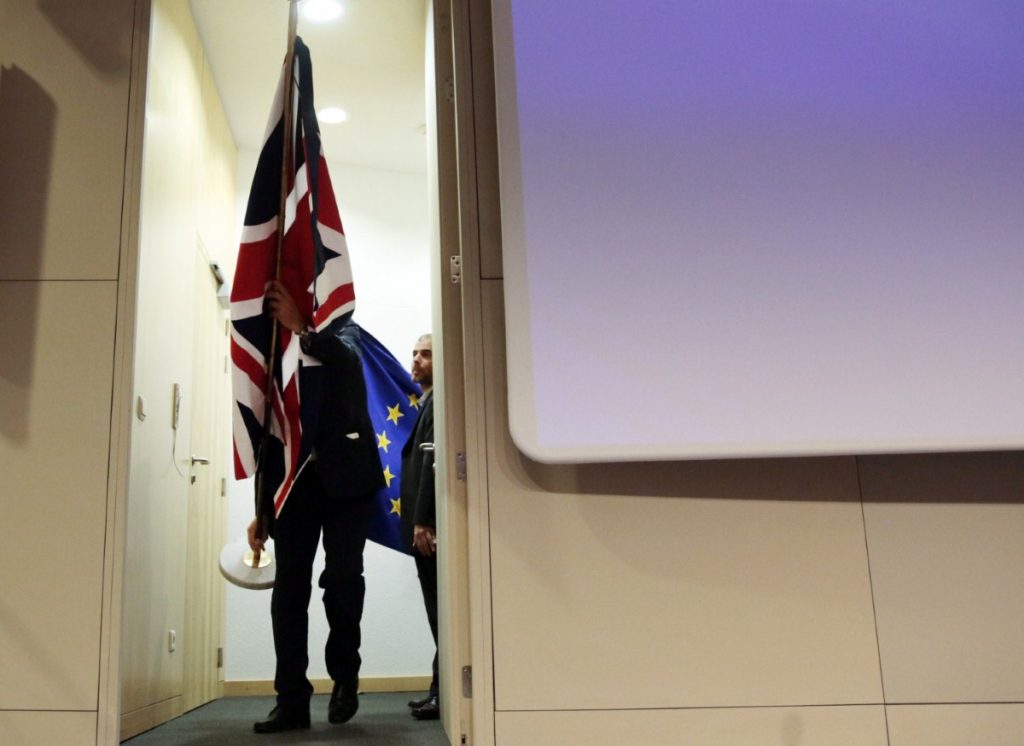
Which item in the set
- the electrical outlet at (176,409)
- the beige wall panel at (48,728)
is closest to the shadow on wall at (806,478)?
the beige wall panel at (48,728)

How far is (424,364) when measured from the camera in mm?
3473

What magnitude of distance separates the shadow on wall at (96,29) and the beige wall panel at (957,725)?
89.2 inches

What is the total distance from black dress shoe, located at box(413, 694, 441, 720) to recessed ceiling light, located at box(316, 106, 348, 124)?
8.42ft

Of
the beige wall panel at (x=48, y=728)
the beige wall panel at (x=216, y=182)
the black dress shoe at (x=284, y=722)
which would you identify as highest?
the beige wall panel at (x=216, y=182)

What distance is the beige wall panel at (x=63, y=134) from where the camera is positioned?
7.30 feet

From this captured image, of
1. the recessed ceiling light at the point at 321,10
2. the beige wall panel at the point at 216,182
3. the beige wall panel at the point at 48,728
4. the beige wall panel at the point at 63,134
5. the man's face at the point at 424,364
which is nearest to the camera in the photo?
the beige wall panel at the point at 48,728

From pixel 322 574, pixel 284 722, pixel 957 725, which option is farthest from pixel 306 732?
pixel 957 725


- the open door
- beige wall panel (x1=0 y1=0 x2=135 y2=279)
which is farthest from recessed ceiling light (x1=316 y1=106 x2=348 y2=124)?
beige wall panel (x1=0 y1=0 x2=135 y2=279)

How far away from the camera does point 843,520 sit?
2119 millimetres

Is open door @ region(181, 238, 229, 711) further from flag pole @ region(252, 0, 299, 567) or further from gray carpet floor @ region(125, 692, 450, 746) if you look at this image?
flag pole @ region(252, 0, 299, 567)

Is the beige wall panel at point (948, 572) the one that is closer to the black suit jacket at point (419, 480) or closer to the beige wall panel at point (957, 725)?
the beige wall panel at point (957, 725)

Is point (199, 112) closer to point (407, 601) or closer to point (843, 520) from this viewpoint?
point (407, 601)

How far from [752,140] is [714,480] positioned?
0.76 metres

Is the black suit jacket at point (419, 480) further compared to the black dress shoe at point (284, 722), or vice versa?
the black suit jacket at point (419, 480)
